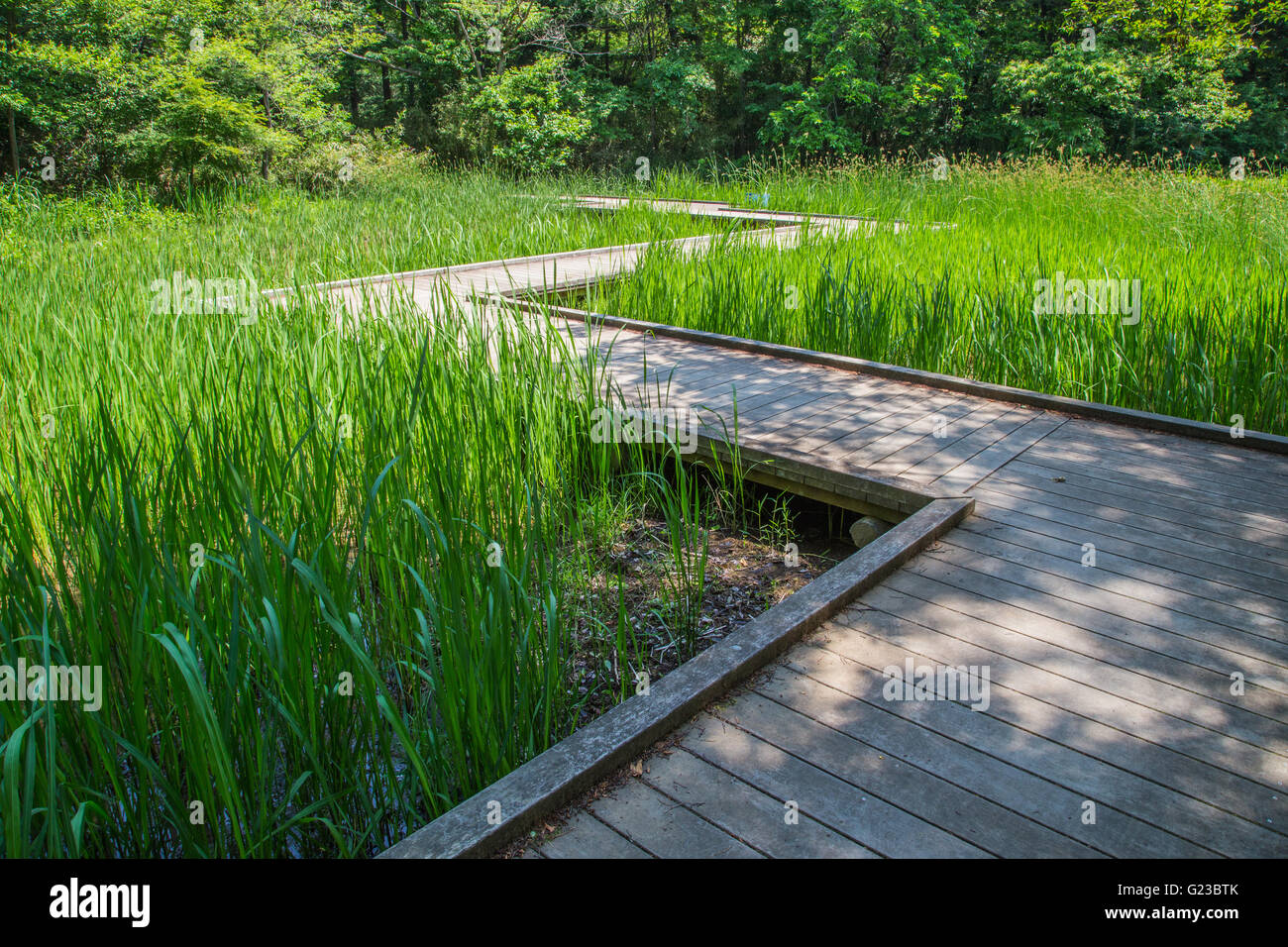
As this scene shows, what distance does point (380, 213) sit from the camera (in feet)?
31.7

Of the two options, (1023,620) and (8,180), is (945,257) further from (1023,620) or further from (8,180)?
(8,180)

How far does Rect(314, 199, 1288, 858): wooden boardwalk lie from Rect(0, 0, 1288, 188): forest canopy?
1144 centimetres

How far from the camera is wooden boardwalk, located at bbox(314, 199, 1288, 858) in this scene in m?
1.71

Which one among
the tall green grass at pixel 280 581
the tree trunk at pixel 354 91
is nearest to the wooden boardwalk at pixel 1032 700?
the tall green grass at pixel 280 581

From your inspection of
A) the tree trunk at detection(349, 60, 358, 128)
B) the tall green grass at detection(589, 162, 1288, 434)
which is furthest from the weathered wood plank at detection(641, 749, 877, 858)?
the tree trunk at detection(349, 60, 358, 128)

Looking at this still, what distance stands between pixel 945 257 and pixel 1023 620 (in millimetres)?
4357

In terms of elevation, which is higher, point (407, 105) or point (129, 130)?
point (407, 105)

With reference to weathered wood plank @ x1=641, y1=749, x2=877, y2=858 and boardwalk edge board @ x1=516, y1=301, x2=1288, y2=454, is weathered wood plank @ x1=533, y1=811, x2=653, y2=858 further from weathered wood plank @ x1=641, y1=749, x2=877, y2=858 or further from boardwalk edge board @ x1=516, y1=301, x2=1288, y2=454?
boardwalk edge board @ x1=516, y1=301, x2=1288, y2=454

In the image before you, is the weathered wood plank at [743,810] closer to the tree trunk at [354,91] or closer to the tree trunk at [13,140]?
the tree trunk at [13,140]

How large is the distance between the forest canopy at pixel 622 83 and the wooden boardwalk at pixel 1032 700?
37.5 ft

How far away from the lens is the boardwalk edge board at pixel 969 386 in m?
3.91

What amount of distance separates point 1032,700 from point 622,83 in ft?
79.9
